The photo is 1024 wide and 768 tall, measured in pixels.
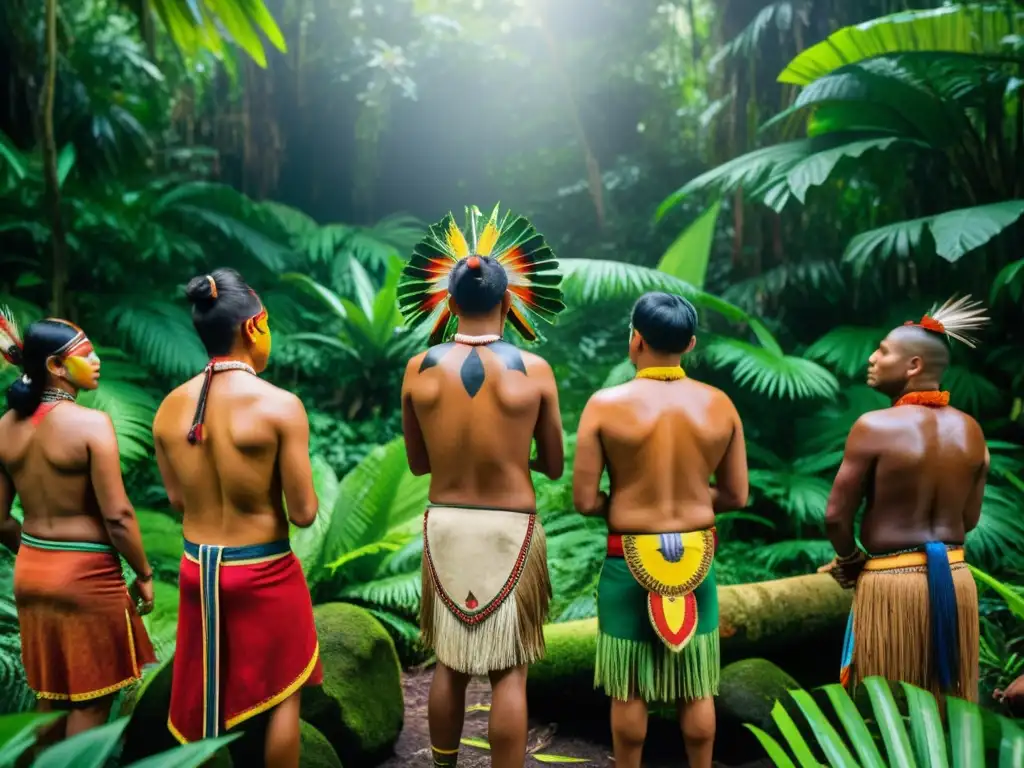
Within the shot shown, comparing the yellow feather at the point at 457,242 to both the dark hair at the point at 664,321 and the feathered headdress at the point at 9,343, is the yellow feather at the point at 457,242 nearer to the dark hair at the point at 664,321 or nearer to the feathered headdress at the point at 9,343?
the dark hair at the point at 664,321

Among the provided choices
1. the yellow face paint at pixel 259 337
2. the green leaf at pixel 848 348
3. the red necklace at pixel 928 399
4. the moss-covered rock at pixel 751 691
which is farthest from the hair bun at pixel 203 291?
the green leaf at pixel 848 348

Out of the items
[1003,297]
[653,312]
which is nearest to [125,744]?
[653,312]

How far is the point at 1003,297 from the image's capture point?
5504 mm

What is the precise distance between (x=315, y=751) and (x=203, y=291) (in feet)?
5.44

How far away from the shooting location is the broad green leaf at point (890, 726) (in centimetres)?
142

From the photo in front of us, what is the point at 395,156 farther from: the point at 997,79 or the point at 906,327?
the point at 906,327

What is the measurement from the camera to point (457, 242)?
9.30ft

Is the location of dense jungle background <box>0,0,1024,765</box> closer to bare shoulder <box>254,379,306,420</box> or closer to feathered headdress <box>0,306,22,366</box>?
feathered headdress <box>0,306,22,366</box>

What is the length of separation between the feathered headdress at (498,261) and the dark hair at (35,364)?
42.9 inches

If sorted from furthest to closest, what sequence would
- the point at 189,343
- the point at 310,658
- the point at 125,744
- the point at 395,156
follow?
the point at 395,156 → the point at 189,343 → the point at 125,744 → the point at 310,658

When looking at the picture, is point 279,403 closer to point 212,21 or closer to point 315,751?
point 315,751

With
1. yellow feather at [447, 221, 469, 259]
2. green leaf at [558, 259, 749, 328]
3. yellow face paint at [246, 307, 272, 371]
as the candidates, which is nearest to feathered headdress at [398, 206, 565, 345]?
yellow feather at [447, 221, 469, 259]

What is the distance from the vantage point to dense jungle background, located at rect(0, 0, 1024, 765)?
480 centimetres

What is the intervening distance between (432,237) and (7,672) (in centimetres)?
226
